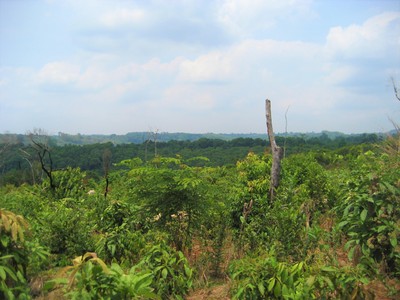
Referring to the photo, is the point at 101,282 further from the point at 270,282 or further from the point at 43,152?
the point at 43,152

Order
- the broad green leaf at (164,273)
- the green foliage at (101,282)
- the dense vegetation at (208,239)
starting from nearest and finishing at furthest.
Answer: the green foliage at (101,282) → the dense vegetation at (208,239) → the broad green leaf at (164,273)

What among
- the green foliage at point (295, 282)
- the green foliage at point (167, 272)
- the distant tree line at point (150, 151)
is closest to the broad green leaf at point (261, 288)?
the green foliage at point (295, 282)

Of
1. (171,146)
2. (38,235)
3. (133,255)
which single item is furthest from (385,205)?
(171,146)

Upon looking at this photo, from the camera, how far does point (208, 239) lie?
17.5ft

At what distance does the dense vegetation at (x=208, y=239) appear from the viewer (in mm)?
2773

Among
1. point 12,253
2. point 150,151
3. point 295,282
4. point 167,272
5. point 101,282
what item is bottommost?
point 150,151

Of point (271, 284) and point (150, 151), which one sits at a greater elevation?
point (271, 284)

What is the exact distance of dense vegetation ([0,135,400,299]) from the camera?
2.77m

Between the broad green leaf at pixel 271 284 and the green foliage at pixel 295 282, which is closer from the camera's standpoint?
the green foliage at pixel 295 282

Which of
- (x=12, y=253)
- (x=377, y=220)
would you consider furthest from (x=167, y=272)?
(x=377, y=220)

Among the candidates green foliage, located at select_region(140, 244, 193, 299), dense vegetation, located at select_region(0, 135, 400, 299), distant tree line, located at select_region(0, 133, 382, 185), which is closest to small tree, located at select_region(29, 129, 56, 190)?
dense vegetation, located at select_region(0, 135, 400, 299)

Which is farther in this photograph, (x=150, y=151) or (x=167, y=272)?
(x=150, y=151)

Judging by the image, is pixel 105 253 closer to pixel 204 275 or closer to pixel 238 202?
pixel 204 275

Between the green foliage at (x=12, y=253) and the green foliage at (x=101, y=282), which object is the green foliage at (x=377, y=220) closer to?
the green foliage at (x=101, y=282)
